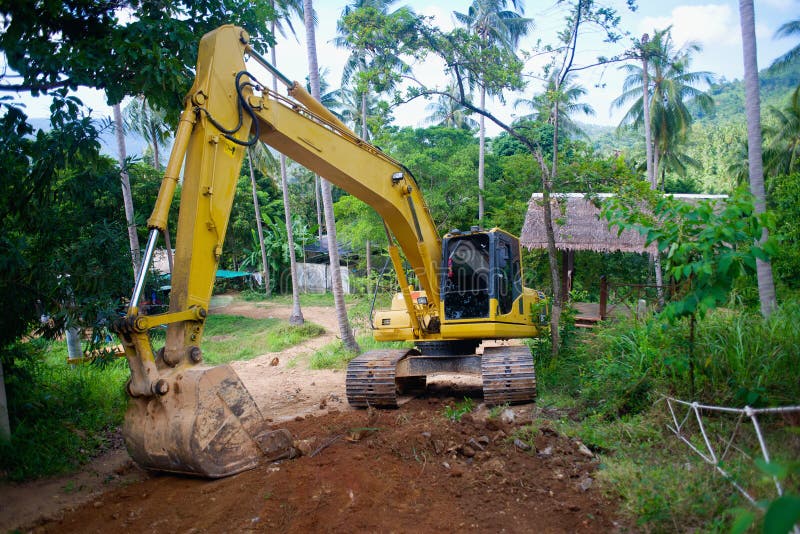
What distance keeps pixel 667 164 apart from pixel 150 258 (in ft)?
107

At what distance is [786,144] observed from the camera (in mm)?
26625

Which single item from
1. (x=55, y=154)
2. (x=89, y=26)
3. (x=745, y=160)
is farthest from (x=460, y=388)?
(x=745, y=160)

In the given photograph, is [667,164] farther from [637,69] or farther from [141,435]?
[141,435]

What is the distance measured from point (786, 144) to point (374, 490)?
29.5m

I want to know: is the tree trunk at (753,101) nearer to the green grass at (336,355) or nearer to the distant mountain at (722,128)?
the green grass at (336,355)

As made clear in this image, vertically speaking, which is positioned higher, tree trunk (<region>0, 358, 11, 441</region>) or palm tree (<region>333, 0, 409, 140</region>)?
palm tree (<region>333, 0, 409, 140</region>)

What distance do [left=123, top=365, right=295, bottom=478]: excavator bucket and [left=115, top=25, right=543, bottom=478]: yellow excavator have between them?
1 centimetres

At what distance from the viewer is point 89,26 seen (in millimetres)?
→ 6754

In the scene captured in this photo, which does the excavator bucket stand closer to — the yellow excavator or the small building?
the yellow excavator

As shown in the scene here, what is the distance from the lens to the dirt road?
419 centimetres

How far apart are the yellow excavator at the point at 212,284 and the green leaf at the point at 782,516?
14.0 feet

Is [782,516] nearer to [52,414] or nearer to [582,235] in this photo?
[52,414]

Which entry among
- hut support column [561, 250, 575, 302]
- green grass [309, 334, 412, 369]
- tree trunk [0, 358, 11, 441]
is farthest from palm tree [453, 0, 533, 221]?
tree trunk [0, 358, 11, 441]

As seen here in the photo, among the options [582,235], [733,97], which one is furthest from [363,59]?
[733,97]
